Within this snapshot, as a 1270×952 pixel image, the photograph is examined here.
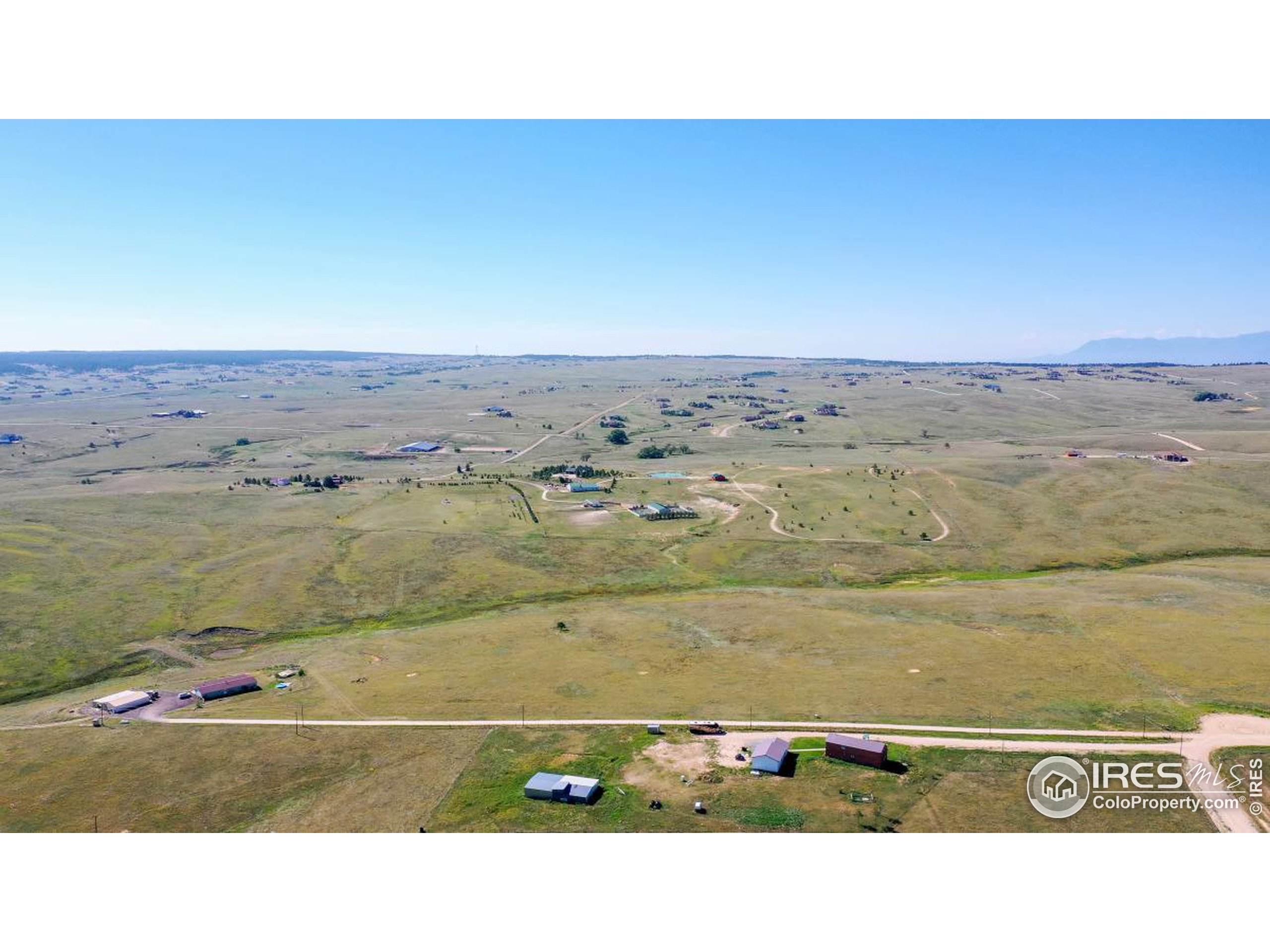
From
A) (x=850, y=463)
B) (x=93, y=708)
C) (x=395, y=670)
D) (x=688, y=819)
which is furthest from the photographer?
(x=850, y=463)

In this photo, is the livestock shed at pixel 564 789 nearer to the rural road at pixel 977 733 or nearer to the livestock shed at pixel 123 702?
the rural road at pixel 977 733

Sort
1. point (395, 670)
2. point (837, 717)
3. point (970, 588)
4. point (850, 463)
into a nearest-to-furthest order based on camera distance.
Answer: point (837, 717) < point (395, 670) < point (970, 588) < point (850, 463)

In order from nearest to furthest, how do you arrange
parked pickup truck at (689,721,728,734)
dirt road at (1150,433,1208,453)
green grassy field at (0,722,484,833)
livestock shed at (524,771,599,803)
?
green grassy field at (0,722,484,833)
livestock shed at (524,771,599,803)
parked pickup truck at (689,721,728,734)
dirt road at (1150,433,1208,453)

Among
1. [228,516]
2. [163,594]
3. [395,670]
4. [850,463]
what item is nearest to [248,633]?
[163,594]

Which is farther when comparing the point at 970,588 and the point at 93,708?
the point at 970,588

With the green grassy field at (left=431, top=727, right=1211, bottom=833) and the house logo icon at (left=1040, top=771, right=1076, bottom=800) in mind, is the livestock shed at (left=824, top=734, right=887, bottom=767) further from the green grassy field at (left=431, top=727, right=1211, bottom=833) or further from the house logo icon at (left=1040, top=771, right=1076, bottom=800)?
Result: the house logo icon at (left=1040, top=771, right=1076, bottom=800)

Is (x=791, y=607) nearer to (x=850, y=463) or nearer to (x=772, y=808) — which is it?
(x=772, y=808)

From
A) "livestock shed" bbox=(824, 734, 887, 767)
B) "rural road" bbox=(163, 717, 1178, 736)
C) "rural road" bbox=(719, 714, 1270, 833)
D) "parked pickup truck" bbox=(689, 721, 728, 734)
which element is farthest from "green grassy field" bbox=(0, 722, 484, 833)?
"livestock shed" bbox=(824, 734, 887, 767)
